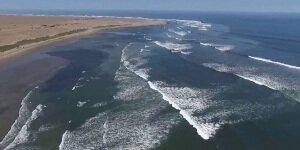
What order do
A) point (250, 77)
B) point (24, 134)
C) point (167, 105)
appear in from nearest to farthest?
point (24, 134), point (167, 105), point (250, 77)

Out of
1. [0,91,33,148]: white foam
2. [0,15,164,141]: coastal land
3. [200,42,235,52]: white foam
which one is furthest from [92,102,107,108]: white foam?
[200,42,235,52]: white foam

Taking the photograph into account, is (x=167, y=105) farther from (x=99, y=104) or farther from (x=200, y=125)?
(x=99, y=104)

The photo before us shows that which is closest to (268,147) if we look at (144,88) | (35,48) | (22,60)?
(144,88)

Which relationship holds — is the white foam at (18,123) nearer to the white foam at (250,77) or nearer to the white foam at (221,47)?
the white foam at (250,77)

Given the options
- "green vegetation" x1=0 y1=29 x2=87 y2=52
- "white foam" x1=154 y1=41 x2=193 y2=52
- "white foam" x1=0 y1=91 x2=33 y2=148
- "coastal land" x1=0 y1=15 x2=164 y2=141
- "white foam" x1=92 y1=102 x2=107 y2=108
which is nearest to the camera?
"white foam" x1=0 y1=91 x2=33 y2=148

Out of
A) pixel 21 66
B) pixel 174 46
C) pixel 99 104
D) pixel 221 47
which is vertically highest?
pixel 99 104

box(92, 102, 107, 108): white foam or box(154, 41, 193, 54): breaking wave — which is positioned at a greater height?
box(92, 102, 107, 108): white foam

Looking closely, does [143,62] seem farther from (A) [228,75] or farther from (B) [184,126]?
(B) [184,126]

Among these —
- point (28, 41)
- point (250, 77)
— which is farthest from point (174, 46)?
point (250, 77)

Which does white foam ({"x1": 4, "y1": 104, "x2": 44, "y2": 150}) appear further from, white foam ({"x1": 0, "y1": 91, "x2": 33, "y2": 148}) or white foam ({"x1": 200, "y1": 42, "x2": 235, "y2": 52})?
white foam ({"x1": 200, "y1": 42, "x2": 235, "y2": 52})

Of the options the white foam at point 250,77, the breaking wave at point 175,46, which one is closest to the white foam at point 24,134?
the white foam at point 250,77
